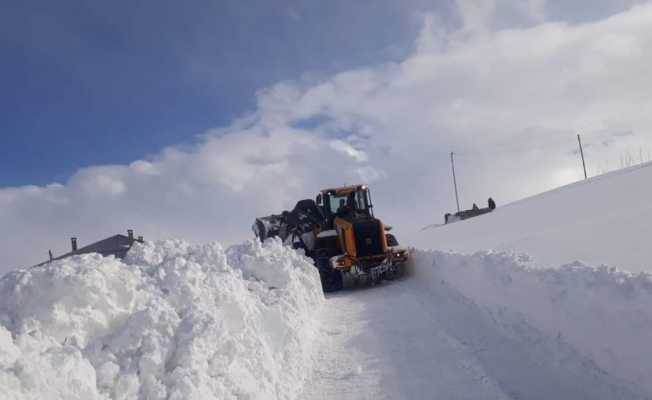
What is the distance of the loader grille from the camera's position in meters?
11.5

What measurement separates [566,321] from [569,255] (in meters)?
3.20

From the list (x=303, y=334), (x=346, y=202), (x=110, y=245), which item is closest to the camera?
(x=303, y=334)

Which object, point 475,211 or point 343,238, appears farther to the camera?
point 475,211

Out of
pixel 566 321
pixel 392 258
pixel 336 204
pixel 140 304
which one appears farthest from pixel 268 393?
pixel 336 204

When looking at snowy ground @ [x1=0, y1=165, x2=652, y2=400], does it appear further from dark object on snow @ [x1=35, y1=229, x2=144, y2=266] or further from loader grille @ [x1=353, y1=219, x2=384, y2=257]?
dark object on snow @ [x1=35, y1=229, x2=144, y2=266]

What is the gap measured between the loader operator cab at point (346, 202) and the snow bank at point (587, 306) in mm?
6082

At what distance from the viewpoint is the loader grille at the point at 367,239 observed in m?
11.5

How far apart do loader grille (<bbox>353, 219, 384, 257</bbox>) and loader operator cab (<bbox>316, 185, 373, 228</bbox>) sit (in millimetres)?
1330

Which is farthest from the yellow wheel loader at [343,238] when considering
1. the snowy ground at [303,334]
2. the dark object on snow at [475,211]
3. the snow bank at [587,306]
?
the dark object on snow at [475,211]

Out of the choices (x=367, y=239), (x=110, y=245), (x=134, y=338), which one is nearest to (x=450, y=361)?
(x=134, y=338)

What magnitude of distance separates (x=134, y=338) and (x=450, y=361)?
11.4 ft

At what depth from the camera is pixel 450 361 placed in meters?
5.18

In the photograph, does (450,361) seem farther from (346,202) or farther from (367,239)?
(346,202)

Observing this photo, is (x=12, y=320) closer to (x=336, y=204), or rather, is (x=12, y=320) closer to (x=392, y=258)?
(x=392, y=258)
